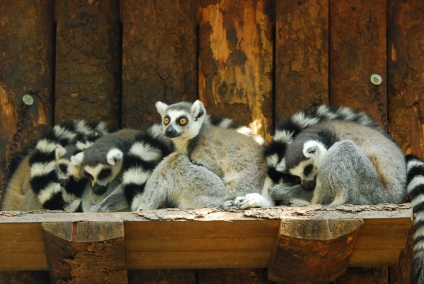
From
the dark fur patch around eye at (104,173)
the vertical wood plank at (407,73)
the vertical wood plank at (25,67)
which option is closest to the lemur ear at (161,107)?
the dark fur patch around eye at (104,173)

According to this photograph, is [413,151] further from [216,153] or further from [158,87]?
[158,87]

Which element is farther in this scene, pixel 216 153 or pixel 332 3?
pixel 332 3

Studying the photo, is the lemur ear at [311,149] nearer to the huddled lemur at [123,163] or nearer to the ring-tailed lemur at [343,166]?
the ring-tailed lemur at [343,166]

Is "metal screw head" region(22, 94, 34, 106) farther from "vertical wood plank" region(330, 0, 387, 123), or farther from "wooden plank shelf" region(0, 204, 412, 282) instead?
"vertical wood plank" region(330, 0, 387, 123)

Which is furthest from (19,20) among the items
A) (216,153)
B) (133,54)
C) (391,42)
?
(391,42)

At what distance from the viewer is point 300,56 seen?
7414 mm

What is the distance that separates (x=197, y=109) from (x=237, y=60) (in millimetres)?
753

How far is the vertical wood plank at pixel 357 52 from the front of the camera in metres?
7.35

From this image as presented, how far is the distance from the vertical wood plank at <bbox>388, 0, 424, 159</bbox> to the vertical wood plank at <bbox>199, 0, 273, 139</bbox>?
1.03 m

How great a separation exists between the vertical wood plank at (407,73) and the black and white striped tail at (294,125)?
36 centimetres

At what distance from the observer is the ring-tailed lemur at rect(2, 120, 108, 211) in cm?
698

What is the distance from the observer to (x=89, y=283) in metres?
6.07

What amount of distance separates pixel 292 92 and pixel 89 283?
2408 mm

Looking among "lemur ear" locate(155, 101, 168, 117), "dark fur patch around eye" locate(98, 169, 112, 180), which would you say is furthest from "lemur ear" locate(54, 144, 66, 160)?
"lemur ear" locate(155, 101, 168, 117)
